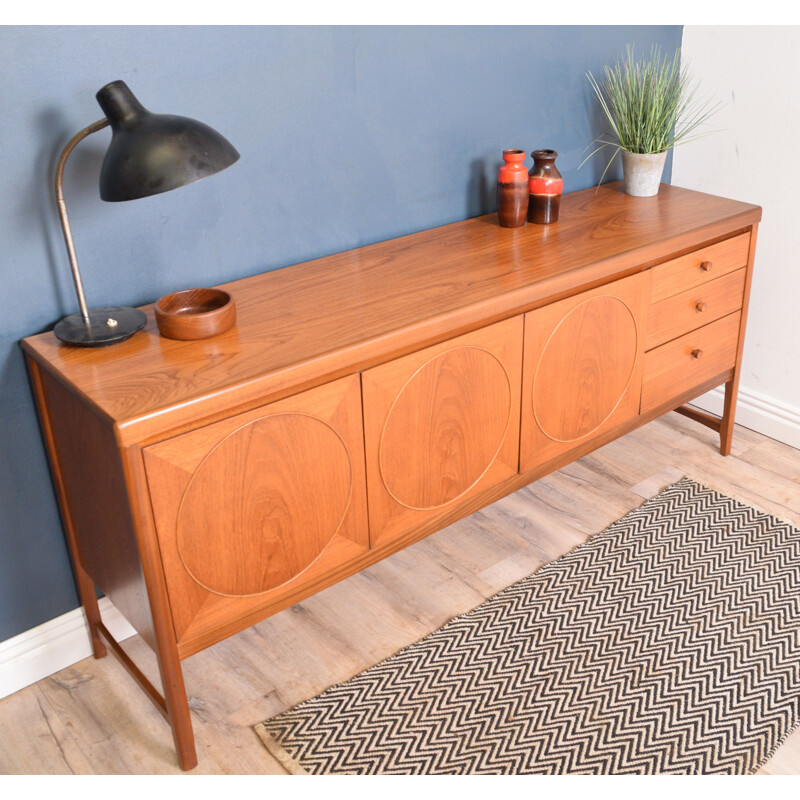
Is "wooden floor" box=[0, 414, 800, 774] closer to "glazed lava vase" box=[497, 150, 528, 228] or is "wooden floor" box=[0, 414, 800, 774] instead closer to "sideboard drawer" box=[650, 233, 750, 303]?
"sideboard drawer" box=[650, 233, 750, 303]

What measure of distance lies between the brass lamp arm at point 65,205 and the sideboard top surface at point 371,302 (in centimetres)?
11

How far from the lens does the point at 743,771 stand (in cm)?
166

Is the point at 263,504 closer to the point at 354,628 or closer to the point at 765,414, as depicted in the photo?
the point at 354,628

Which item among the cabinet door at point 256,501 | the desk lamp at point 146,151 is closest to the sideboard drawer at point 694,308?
the cabinet door at point 256,501

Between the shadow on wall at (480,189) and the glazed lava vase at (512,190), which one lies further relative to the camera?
the shadow on wall at (480,189)

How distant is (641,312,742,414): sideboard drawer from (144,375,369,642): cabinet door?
0.97m

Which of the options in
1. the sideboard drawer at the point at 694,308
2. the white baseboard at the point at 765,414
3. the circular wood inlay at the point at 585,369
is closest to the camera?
the circular wood inlay at the point at 585,369

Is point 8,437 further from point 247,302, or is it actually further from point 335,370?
point 335,370

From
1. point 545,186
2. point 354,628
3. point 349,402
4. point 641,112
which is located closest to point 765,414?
point 641,112

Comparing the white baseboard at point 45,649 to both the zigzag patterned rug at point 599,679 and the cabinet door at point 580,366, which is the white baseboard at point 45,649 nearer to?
the zigzag patterned rug at point 599,679

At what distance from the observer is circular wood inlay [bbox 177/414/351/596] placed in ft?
5.02

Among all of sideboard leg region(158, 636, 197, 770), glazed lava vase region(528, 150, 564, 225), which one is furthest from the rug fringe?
glazed lava vase region(528, 150, 564, 225)

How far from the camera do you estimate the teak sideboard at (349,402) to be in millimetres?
1506

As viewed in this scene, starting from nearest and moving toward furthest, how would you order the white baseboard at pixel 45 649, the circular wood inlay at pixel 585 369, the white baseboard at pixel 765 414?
the white baseboard at pixel 45 649, the circular wood inlay at pixel 585 369, the white baseboard at pixel 765 414
